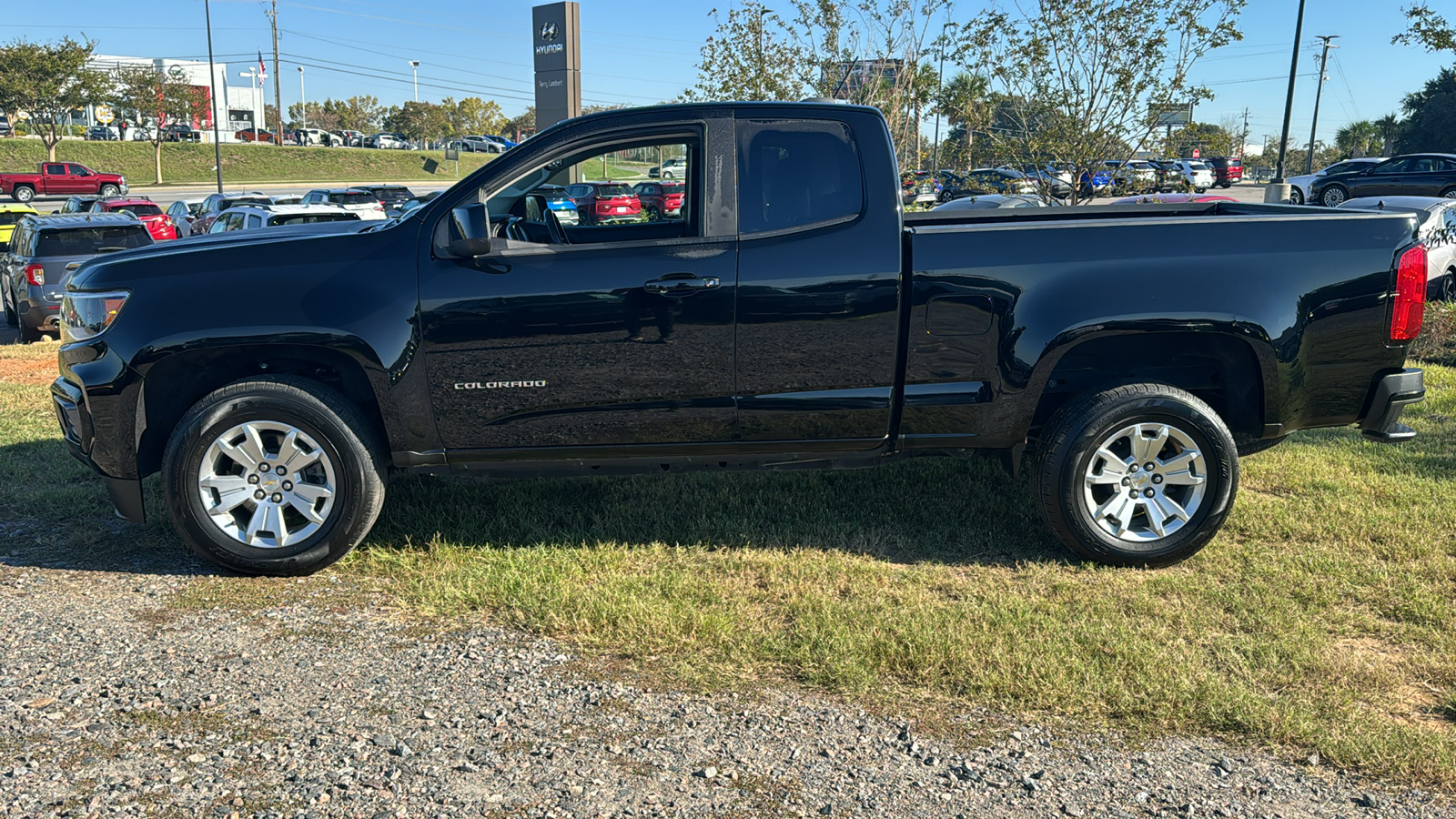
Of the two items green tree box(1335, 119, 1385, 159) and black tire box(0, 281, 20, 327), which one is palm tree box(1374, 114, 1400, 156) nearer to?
green tree box(1335, 119, 1385, 159)

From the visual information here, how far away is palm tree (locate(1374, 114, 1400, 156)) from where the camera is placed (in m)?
66.3

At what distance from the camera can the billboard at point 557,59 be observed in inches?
1083

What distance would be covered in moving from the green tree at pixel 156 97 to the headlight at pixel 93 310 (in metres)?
56.8

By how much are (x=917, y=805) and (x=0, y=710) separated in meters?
2.96

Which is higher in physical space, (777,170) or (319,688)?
(777,170)

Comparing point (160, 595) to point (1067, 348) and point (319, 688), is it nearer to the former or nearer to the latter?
point (319, 688)

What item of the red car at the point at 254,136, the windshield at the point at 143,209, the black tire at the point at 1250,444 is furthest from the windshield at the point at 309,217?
the red car at the point at 254,136

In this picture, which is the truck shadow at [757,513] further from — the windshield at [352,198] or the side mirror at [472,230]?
the windshield at [352,198]

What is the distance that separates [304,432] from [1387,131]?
256 ft

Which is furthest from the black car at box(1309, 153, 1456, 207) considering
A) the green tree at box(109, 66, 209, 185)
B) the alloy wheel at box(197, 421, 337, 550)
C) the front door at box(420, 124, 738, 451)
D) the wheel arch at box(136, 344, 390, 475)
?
the green tree at box(109, 66, 209, 185)

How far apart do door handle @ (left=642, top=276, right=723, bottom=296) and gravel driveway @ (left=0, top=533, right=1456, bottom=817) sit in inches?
59.4

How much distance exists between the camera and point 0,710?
3.58 m

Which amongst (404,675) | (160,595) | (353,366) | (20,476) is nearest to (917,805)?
(404,675)

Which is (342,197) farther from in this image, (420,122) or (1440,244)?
(420,122)
